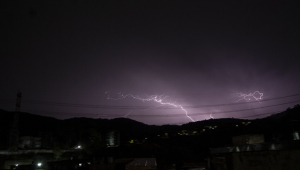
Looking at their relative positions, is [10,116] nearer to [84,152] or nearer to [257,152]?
Result: [84,152]

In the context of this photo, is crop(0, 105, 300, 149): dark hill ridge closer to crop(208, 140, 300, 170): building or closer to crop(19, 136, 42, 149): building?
crop(19, 136, 42, 149): building

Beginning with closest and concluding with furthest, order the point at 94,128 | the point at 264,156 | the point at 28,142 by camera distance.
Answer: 1. the point at 264,156
2. the point at 94,128
3. the point at 28,142

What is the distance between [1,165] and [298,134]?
12.4 meters

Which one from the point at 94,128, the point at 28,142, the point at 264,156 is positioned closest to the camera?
the point at 264,156

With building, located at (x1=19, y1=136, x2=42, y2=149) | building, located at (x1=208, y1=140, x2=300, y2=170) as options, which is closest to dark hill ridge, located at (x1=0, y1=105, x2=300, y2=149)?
building, located at (x1=19, y1=136, x2=42, y2=149)

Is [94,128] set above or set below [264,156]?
above

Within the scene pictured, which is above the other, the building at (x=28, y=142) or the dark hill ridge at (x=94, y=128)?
the dark hill ridge at (x=94, y=128)

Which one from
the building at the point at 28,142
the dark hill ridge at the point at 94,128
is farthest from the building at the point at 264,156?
the building at the point at 28,142

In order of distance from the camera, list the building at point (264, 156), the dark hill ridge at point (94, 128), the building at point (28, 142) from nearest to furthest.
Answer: the building at point (264, 156) < the dark hill ridge at point (94, 128) < the building at point (28, 142)

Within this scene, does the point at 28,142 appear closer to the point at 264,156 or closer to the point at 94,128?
the point at 94,128

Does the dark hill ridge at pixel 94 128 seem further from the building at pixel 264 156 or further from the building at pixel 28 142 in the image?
the building at pixel 264 156

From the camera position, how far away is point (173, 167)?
24016mm

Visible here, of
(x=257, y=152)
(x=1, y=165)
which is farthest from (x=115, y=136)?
(x=257, y=152)

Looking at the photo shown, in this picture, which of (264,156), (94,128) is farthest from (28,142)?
(264,156)
